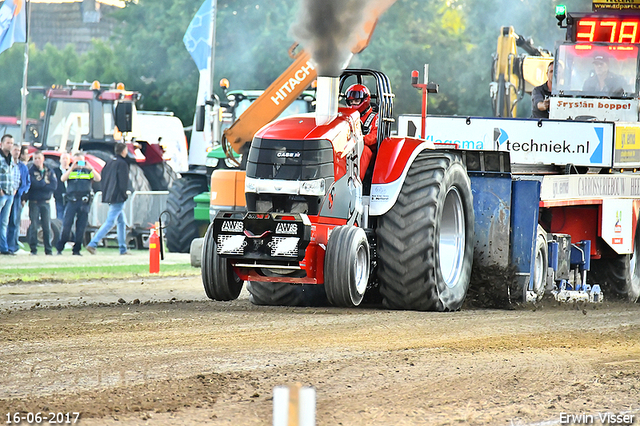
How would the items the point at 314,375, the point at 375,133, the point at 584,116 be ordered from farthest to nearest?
the point at 584,116 < the point at 375,133 < the point at 314,375

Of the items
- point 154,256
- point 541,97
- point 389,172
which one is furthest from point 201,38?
point 389,172

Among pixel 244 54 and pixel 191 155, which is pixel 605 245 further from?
pixel 244 54

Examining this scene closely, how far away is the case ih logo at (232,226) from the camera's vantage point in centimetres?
871

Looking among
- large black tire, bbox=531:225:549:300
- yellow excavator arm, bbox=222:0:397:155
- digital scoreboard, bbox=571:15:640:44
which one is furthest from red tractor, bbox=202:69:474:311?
digital scoreboard, bbox=571:15:640:44

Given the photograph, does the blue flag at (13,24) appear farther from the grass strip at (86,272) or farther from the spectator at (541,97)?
the spectator at (541,97)

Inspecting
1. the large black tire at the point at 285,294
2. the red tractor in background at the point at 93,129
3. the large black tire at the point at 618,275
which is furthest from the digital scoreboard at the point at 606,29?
the red tractor in background at the point at 93,129

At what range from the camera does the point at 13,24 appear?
17.6 metres

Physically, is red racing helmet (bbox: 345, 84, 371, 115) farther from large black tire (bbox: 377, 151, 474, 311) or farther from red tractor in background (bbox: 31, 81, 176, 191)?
red tractor in background (bbox: 31, 81, 176, 191)

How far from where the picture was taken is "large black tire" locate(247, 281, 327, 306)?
32.9ft

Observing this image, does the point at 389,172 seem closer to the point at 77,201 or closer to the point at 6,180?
the point at 6,180

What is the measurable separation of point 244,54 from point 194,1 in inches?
110

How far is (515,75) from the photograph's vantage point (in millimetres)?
20016

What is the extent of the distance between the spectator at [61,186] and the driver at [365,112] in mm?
9952

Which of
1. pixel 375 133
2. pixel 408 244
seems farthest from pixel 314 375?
pixel 375 133
